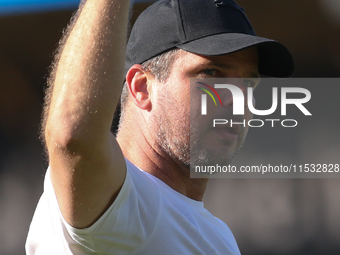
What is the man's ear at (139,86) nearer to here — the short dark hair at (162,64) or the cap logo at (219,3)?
the short dark hair at (162,64)

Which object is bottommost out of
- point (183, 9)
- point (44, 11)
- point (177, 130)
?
point (177, 130)

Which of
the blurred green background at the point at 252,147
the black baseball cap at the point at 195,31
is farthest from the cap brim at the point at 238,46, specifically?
the blurred green background at the point at 252,147

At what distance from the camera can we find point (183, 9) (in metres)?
1.33

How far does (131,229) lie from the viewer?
903 millimetres

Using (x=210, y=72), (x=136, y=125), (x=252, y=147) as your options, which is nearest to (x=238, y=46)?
(x=210, y=72)

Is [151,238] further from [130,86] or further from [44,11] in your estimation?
[44,11]

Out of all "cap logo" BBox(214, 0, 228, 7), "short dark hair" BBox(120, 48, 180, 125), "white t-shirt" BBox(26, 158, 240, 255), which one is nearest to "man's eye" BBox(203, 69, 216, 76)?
"short dark hair" BBox(120, 48, 180, 125)

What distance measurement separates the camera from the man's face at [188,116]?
4.22 feet

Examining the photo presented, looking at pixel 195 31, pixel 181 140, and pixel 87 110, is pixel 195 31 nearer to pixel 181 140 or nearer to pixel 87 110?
pixel 181 140

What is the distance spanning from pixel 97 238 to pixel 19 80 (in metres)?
3.75

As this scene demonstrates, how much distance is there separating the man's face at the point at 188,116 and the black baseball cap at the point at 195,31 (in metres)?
0.06

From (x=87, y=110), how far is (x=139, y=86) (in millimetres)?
616

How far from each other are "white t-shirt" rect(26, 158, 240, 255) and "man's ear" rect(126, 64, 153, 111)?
320mm

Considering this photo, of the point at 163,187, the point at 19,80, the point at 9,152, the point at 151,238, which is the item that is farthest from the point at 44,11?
the point at 151,238
